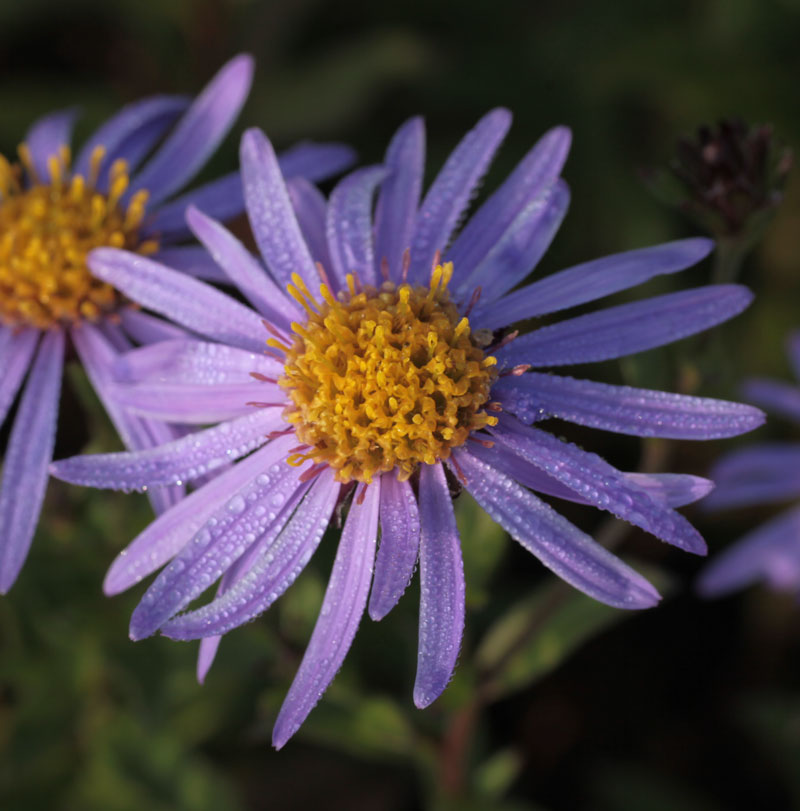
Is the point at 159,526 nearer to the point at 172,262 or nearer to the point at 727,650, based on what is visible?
the point at 172,262

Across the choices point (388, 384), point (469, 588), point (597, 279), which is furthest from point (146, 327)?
point (597, 279)

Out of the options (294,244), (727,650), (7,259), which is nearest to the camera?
(294,244)

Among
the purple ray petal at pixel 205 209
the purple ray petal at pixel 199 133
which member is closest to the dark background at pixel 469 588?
the purple ray petal at pixel 205 209

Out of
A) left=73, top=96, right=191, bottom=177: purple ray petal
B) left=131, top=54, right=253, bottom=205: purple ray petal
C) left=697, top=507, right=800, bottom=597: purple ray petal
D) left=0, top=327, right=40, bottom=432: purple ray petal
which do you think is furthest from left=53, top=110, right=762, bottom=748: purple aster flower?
left=697, top=507, right=800, bottom=597: purple ray petal

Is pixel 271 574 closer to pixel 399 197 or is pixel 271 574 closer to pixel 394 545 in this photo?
pixel 394 545

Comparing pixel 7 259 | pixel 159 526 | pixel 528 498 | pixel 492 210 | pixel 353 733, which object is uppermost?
pixel 7 259

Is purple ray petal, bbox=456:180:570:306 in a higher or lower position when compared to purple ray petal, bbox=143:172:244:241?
lower

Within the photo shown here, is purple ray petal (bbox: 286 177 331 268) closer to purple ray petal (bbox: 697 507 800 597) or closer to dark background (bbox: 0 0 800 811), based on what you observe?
dark background (bbox: 0 0 800 811)

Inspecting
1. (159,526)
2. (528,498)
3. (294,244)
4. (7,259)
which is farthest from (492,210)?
(7,259)
